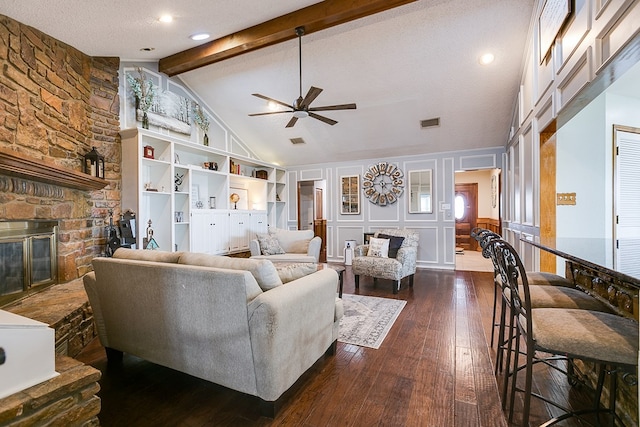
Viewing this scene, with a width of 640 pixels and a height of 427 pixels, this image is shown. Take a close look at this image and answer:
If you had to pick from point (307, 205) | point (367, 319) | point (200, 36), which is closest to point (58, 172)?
point (200, 36)

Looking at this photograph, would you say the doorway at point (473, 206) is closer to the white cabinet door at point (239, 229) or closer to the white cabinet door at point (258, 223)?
the white cabinet door at point (258, 223)

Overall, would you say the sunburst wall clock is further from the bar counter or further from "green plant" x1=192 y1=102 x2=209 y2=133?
the bar counter

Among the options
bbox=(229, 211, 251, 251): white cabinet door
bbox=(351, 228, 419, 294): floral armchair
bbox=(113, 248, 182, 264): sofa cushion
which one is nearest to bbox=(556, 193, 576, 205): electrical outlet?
bbox=(351, 228, 419, 294): floral armchair

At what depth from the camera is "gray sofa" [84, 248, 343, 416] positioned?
1646 mm

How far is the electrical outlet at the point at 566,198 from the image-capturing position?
2.93 meters

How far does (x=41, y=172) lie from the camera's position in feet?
8.21

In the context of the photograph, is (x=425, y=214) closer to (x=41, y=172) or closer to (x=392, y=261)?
(x=392, y=261)

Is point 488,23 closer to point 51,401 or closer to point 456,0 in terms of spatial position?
point 456,0

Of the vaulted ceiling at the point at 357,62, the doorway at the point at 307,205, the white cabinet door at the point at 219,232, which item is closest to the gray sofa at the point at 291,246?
the white cabinet door at the point at 219,232

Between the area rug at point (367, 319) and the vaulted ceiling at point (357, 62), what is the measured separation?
3.13 meters

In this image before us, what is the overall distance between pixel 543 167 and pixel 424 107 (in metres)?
2.37

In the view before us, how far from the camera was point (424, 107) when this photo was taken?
4.95m

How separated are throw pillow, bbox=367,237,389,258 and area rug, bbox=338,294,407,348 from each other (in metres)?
0.91

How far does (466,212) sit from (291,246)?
6.40 meters
